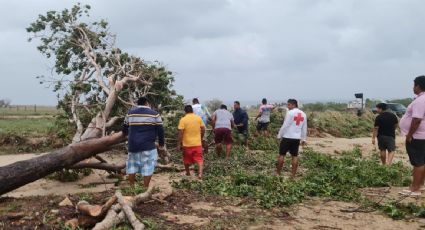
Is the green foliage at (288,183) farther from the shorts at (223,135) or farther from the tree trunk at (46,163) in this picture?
the tree trunk at (46,163)

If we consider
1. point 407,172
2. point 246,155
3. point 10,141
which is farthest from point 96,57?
point 407,172

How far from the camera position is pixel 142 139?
25.4 ft

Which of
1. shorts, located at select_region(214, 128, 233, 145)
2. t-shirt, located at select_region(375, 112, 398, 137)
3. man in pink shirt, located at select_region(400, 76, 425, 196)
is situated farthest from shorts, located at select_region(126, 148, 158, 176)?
t-shirt, located at select_region(375, 112, 398, 137)

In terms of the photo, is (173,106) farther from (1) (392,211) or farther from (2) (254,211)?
(1) (392,211)

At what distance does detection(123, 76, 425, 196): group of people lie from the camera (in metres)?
7.29

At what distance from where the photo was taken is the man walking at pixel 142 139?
7.76m

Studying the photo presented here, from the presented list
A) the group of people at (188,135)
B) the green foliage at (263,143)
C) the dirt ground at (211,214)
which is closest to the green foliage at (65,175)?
the dirt ground at (211,214)

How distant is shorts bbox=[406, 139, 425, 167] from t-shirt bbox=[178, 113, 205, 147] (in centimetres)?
438

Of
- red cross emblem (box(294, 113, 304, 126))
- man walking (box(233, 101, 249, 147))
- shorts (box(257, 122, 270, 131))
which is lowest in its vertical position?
shorts (box(257, 122, 270, 131))

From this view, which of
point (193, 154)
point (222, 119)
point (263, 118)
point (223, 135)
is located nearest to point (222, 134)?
point (223, 135)

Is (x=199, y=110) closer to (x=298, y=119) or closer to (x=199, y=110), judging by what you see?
(x=199, y=110)

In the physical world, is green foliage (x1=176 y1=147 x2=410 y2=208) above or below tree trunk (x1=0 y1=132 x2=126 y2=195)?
below

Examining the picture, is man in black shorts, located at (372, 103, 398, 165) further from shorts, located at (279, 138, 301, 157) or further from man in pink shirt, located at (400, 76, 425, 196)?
man in pink shirt, located at (400, 76, 425, 196)

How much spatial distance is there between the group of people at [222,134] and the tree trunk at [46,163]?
22.0 inches
